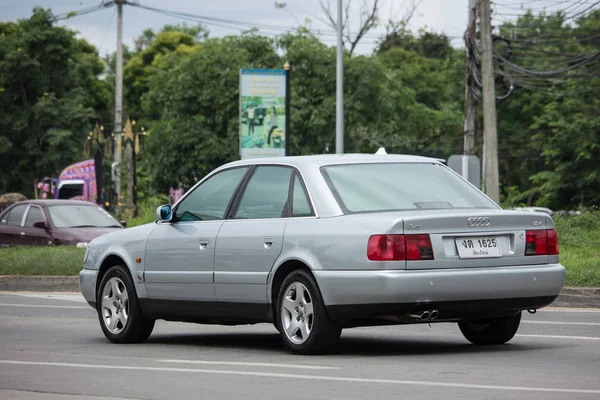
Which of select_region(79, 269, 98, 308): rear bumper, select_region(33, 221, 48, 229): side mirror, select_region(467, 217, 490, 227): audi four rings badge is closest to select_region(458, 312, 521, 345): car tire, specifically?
select_region(467, 217, 490, 227): audi four rings badge

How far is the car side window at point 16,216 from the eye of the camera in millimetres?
26000

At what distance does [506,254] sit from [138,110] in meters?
88.1

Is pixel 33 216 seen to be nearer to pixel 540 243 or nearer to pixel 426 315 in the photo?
pixel 540 243

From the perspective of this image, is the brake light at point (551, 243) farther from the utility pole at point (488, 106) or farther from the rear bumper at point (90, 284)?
the utility pole at point (488, 106)

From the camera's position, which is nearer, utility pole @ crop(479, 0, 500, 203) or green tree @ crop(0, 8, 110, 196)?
utility pole @ crop(479, 0, 500, 203)

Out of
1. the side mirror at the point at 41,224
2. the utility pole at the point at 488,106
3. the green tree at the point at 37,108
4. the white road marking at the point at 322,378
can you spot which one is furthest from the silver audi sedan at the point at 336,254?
→ the green tree at the point at 37,108

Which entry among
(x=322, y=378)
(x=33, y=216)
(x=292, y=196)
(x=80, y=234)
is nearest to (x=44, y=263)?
(x=80, y=234)

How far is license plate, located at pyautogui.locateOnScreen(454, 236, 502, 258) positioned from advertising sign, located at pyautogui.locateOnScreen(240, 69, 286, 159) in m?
23.2

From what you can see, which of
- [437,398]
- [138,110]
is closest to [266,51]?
[437,398]

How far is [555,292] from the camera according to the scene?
10086 millimetres

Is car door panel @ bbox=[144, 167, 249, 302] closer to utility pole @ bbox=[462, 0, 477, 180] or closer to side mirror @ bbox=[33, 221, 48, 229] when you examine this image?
side mirror @ bbox=[33, 221, 48, 229]

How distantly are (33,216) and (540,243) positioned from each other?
1710cm

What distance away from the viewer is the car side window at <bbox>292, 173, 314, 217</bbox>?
10188 mm

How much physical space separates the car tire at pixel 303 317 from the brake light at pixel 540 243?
4.99 ft
